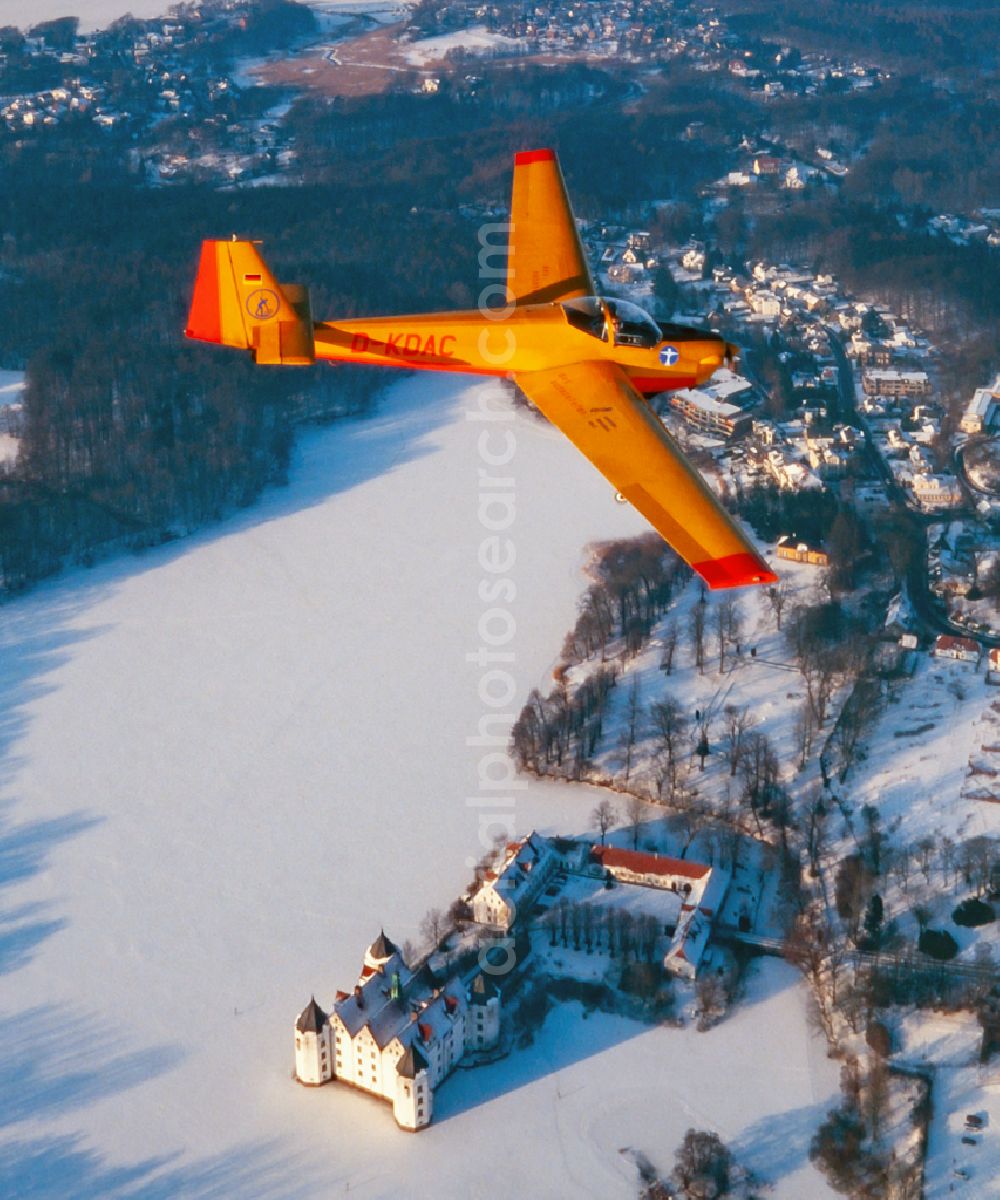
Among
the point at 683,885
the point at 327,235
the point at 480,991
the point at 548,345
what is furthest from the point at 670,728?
the point at 327,235

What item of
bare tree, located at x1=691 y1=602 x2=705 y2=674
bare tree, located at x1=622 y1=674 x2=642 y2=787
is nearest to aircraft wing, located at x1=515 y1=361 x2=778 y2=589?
bare tree, located at x1=622 y1=674 x2=642 y2=787

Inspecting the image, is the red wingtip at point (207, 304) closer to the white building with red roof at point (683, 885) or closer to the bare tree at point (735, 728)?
the white building with red roof at point (683, 885)

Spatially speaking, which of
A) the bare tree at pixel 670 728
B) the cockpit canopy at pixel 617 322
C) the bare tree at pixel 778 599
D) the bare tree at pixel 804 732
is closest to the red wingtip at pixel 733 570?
the cockpit canopy at pixel 617 322

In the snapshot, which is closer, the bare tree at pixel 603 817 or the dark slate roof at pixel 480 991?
the dark slate roof at pixel 480 991

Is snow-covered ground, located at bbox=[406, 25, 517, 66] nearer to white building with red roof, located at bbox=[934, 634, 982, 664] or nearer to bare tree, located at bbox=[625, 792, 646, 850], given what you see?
white building with red roof, located at bbox=[934, 634, 982, 664]

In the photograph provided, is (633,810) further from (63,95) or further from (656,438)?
(63,95)
